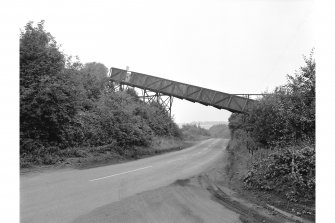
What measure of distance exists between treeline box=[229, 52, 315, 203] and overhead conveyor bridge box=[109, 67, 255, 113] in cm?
938

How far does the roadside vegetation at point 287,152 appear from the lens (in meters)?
7.32

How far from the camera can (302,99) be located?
12.3m

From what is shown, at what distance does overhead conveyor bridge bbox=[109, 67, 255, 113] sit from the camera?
92.3 feet

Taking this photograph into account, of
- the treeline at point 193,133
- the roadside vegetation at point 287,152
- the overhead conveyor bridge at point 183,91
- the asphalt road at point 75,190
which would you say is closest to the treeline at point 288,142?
the roadside vegetation at point 287,152

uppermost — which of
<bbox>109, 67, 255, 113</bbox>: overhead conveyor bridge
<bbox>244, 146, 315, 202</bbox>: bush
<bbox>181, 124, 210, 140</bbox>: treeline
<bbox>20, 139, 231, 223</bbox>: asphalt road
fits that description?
<bbox>109, 67, 255, 113</bbox>: overhead conveyor bridge

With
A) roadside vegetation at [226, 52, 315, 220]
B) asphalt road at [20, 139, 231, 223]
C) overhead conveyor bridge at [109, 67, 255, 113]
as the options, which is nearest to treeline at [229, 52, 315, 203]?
roadside vegetation at [226, 52, 315, 220]

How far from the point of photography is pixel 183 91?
30625mm

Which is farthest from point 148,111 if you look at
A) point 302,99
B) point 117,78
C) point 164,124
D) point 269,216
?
point 269,216

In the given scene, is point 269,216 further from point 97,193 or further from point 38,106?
point 38,106

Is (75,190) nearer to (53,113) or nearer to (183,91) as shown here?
(53,113)

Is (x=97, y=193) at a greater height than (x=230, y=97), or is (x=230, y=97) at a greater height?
(x=230, y=97)

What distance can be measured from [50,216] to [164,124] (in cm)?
2620

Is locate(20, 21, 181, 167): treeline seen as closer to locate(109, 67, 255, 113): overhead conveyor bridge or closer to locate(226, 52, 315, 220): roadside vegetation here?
locate(226, 52, 315, 220): roadside vegetation

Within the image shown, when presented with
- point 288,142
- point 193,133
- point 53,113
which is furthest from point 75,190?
point 193,133
